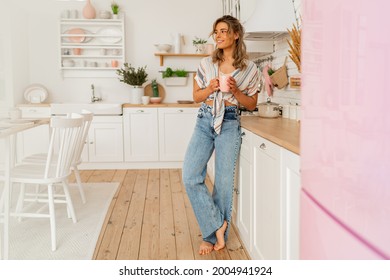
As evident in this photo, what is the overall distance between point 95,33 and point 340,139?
4.91m

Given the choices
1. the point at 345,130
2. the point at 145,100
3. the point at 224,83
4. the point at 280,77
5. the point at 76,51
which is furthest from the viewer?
the point at 76,51

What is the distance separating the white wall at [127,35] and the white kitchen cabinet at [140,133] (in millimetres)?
656

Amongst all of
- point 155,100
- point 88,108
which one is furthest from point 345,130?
point 155,100

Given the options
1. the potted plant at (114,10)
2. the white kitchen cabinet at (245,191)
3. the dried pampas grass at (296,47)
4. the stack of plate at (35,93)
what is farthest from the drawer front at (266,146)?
the stack of plate at (35,93)

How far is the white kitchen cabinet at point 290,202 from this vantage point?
55.1 inches

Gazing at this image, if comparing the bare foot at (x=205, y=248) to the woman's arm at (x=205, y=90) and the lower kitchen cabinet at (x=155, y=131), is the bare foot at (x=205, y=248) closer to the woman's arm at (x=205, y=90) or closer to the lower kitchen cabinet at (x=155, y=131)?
the woman's arm at (x=205, y=90)

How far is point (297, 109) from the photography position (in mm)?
2600

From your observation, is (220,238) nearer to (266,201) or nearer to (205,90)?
(266,201)

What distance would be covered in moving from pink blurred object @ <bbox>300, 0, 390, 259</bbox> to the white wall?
4594 millimetres

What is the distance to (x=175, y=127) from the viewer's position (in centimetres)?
465

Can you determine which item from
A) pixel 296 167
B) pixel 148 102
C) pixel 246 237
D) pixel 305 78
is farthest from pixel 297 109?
pixel 148 102

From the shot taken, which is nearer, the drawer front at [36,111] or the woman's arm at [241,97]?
the woman's arm at [241,97]

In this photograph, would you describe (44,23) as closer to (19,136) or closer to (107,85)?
(107,85)

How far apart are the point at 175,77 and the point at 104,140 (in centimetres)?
123
